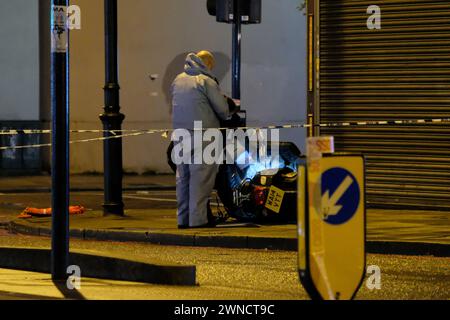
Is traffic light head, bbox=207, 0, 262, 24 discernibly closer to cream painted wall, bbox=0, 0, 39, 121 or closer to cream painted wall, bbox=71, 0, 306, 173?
cream painted wall, bbox=71, 0, 306, 173

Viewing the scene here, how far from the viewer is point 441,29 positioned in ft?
45.5

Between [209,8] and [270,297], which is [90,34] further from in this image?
[270,297]

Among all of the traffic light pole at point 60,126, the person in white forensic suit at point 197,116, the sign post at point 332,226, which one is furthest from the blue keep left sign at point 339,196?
the person in white forensic suit at point 197,116

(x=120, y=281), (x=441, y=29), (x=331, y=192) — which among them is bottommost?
(x=120, y=281)

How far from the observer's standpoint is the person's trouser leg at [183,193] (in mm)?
12469

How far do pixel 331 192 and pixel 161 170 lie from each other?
1688 cm

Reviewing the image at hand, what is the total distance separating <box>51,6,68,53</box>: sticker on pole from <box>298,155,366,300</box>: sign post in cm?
273

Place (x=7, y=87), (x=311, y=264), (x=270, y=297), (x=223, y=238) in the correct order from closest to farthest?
(x=311, y=264) < (x=270, y=297) < (x=223, y=238) < (x=7, y=87)

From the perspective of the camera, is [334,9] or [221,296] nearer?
[221,296]

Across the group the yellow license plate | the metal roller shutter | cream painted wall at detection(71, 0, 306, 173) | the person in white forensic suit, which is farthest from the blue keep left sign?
cream painted wall at detection(71, 0, 306, 173)

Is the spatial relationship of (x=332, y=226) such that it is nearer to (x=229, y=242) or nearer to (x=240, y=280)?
(x=240, y=280)

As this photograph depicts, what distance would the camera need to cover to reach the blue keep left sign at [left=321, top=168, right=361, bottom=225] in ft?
23.3

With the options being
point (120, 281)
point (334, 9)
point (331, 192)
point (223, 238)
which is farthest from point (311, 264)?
point (334, 9)

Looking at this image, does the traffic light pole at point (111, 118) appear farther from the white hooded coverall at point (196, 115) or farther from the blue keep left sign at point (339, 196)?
the blue keep left sign at point (339, 196)
